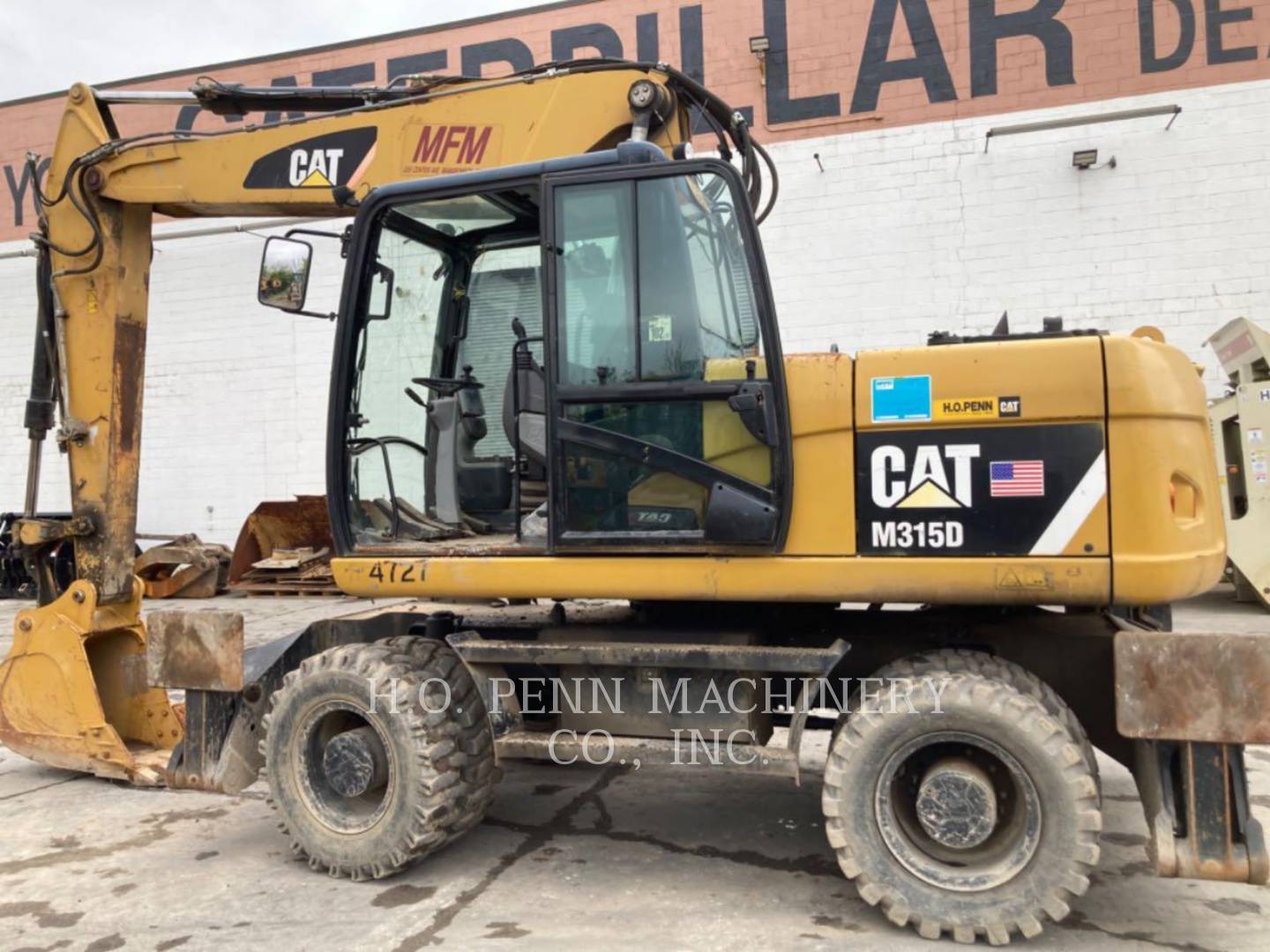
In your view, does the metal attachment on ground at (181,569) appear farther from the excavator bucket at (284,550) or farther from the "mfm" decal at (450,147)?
the "mfm" decal at (450,147)

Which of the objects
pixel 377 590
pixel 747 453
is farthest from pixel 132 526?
pixel 747 453

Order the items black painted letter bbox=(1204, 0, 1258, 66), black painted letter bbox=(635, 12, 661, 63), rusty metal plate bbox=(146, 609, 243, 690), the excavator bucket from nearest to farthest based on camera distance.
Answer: rusty metal plate bbox=(146, 609, 243, 690) → black painted letter bbox=(1204, 0, 1258, 66) → black painted letter bbox=(635, 12, 661, 63) → the excavator bucket

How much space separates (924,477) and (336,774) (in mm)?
2624

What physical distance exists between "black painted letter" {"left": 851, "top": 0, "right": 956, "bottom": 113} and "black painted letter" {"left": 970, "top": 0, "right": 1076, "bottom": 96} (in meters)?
0.37

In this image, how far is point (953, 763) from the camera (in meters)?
3.38

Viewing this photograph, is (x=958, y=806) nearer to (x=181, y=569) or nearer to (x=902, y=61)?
(x=902, y=61)

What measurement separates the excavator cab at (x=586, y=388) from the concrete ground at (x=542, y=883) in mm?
1338

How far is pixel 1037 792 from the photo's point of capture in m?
3.22

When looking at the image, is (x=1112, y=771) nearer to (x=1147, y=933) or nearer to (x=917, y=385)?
(x=1147, y=933)

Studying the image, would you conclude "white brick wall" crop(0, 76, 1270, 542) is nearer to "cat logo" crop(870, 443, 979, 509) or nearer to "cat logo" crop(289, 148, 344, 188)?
"cat logo" crop(289, 148, 344, 188)

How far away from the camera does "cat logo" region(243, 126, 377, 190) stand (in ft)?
14.6

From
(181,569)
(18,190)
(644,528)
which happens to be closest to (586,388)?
(644,528)

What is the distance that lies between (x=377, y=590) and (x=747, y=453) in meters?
1.64

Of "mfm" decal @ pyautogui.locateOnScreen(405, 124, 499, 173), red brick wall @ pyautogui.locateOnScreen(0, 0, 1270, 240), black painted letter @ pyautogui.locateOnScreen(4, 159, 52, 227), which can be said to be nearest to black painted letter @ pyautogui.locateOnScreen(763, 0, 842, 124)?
red brick wall @ pyautogui.locateOnScreen(0, 0, 1270, 240)
